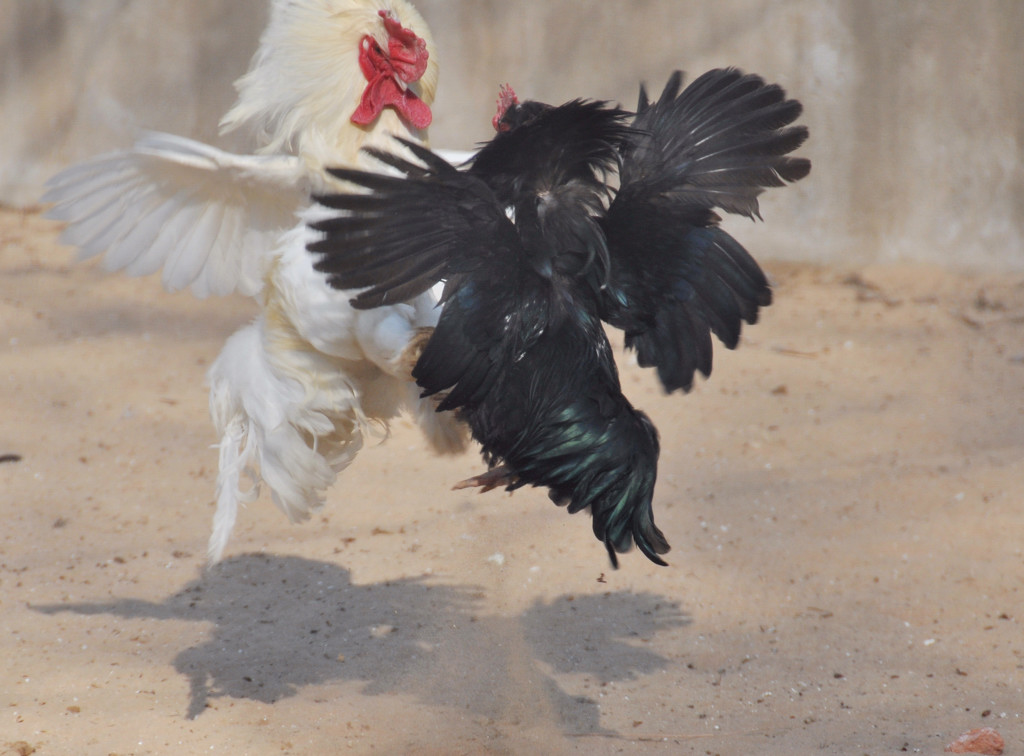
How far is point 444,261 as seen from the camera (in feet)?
7.88

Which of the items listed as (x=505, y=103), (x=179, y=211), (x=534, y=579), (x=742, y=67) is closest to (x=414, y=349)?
(x=505, y=103)

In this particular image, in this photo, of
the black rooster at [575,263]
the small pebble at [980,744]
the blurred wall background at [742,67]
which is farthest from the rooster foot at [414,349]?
the blurred wall background at [742,67]

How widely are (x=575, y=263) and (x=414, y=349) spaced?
0.48 metres

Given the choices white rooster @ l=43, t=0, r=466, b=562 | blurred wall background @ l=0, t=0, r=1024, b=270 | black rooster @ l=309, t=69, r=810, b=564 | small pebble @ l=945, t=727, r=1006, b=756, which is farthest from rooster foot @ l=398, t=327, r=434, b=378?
blurred wall background @ l=0, t=0, r=1024, b=270

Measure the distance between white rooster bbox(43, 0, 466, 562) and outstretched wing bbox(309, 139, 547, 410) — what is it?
274mm

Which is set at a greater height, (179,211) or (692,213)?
(692,213)

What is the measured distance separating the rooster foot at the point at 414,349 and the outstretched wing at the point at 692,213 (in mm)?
483

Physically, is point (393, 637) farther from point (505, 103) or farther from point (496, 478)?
point (505, 103)

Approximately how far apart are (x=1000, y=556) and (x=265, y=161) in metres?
3.16

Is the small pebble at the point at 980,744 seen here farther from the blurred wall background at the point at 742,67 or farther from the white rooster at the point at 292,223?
the blurred wall background at the point at 742,67

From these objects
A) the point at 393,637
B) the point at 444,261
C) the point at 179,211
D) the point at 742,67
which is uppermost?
the point at 742,67

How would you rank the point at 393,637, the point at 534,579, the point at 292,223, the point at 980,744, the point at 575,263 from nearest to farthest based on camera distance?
the point at 575,263 < the point at 980,744 < the point at 292,223 < the point at 393,637 < the point at 534,579

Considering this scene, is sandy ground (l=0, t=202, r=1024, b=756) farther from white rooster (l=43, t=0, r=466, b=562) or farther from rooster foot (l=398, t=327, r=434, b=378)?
rooster foot (l=398, t=327, r=434, b=378)

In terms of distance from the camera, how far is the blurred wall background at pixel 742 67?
638 cm
